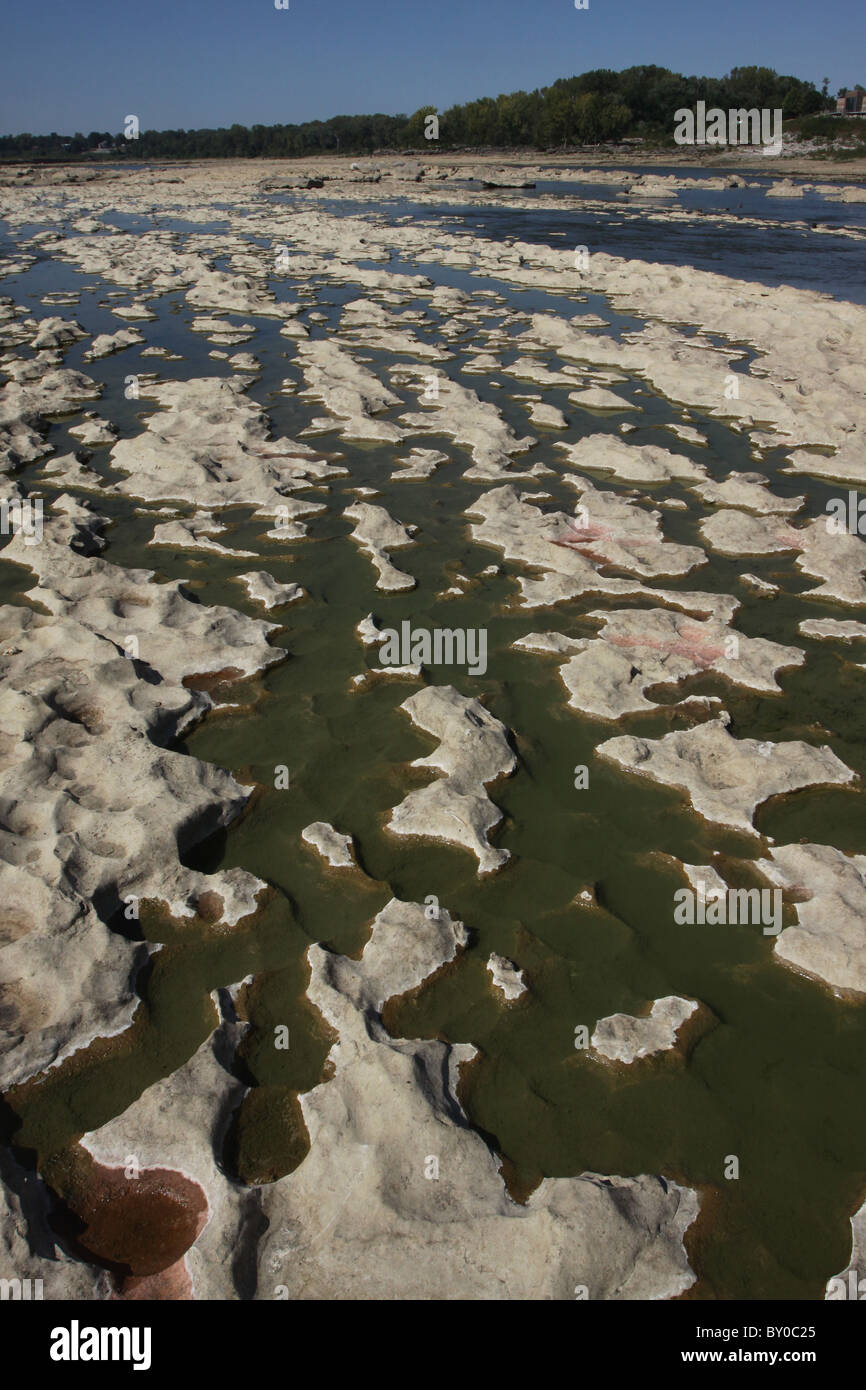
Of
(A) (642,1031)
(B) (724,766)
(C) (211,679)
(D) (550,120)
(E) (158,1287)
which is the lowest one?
(E) (158,1287)

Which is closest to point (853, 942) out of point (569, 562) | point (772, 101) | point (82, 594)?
point (569, 562)

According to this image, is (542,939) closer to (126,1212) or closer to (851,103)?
(126,1212)

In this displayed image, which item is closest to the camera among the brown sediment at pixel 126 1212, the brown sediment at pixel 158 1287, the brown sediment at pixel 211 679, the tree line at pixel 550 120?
the brown sediment at pixel 158 1287

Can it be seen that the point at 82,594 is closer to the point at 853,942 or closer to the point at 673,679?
the point at 673,679

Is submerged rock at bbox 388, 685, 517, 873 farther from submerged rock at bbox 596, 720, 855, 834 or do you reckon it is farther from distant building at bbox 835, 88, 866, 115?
distant building at bbox 835, 88, 866, 115

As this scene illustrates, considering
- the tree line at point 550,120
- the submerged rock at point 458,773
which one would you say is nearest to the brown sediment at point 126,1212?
the submerged rock at point 458,773

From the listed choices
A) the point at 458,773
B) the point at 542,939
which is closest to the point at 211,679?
the point at 458,773

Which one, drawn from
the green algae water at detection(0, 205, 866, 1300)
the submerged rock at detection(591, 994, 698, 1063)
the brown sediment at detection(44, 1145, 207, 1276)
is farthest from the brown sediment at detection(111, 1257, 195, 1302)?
the submerged rock at detection(591, 994, 698, 1063)

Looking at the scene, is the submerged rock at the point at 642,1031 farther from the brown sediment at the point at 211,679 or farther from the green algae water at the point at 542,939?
the brown sediment at the point at 211,679
